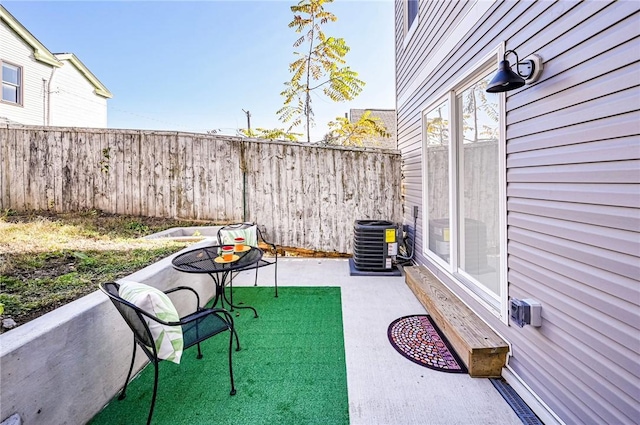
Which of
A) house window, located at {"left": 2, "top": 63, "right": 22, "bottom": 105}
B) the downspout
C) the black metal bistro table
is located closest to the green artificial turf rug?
the black metal bistro table

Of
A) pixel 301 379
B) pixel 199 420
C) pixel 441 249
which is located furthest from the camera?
pixel 441 249

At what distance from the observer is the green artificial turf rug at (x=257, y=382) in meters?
1.77

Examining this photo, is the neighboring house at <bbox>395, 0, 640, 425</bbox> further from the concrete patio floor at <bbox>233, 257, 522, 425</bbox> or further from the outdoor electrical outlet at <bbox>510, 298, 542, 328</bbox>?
the concrete patio floor at <bbox>233, 257, 522, 425</bbox>

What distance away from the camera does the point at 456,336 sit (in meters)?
2.29

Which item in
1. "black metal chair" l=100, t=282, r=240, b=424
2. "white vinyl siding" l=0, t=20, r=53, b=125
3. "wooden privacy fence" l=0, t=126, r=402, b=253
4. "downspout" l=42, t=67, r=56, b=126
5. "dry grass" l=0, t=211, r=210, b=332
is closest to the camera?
"black metal chair" l=100, t=282, r=240, b=424

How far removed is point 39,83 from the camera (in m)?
9.59

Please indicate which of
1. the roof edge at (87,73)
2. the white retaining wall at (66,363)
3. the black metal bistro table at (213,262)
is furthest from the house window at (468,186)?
the roof edge at (87,73)

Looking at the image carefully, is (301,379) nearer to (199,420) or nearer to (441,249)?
(199,420)

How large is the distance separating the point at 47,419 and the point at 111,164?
17.5 feet

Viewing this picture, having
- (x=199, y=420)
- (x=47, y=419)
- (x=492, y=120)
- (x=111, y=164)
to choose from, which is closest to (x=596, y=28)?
(x=492, y=120)

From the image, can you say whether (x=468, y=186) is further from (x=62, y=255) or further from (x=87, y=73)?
(x=87, y=73)

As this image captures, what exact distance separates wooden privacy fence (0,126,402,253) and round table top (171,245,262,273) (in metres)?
2.32

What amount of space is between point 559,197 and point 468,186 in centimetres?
129

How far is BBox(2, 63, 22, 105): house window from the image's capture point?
28.0 ft
